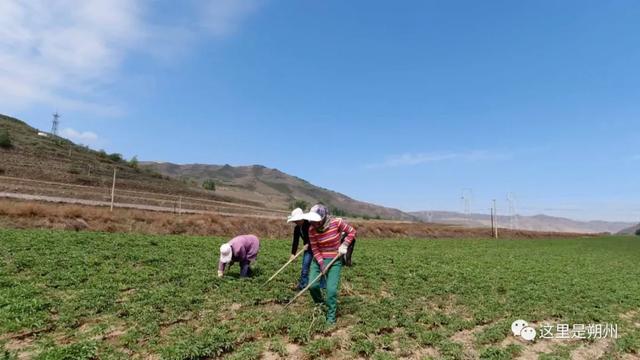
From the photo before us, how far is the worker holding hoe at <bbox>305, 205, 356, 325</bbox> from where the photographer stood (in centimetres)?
805

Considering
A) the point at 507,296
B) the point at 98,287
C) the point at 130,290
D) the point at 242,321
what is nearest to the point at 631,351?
the point at 507,296

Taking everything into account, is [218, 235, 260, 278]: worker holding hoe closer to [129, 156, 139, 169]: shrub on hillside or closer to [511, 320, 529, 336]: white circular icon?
[511, 320, 529, 336]: white circular icon

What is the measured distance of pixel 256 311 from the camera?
864 centimetres

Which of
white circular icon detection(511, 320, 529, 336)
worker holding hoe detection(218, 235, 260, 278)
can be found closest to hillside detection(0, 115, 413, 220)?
worker holding hoe detection(218, 235, 260, 278)

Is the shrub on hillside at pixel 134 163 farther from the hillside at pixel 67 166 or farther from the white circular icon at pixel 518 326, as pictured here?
the white circular icon at pixel 518 326

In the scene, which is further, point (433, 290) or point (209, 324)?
point (433, 290)

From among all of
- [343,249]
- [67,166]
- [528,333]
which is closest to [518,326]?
[528,333]

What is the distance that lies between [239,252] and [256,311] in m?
2.98

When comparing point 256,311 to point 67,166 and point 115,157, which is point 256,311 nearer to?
point 67,166

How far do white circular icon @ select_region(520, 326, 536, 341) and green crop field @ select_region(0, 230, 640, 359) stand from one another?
170 millimetres

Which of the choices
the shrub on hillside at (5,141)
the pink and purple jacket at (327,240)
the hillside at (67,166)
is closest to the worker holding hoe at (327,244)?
the pink and purple jacket at (327,240)

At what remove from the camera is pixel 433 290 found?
1213 cm

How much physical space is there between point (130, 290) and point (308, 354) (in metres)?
5.66

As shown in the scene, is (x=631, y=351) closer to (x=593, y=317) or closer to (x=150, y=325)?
(x=593, y=317)
